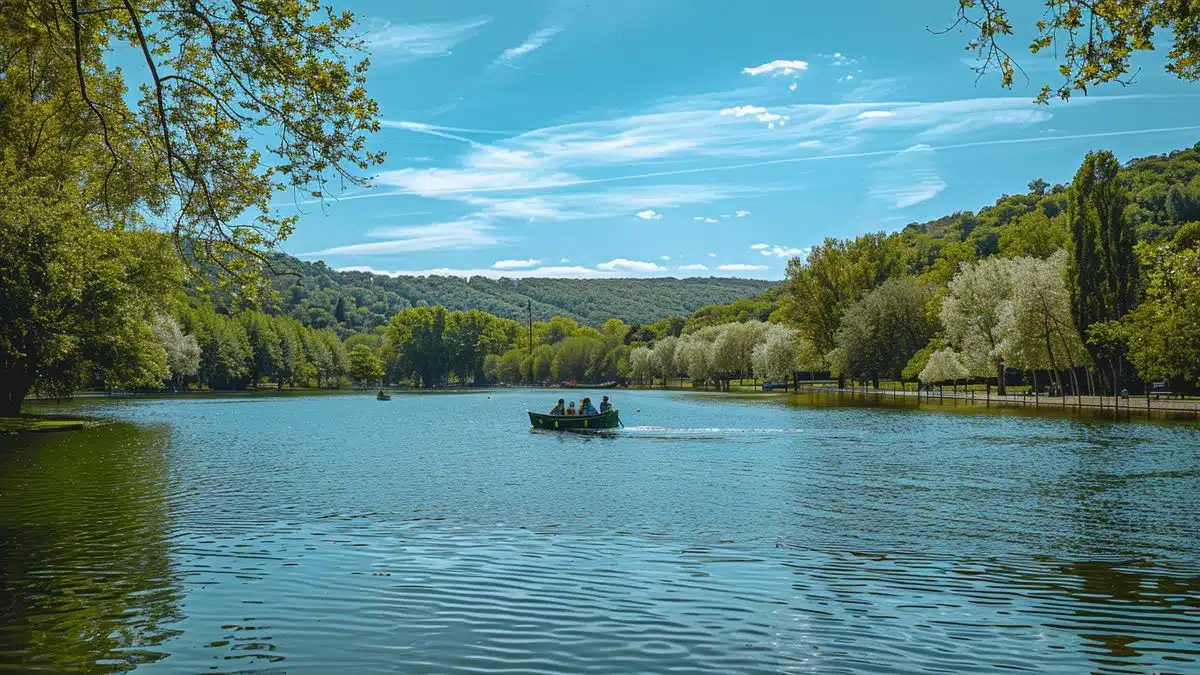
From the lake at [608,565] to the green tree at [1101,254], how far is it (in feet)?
113

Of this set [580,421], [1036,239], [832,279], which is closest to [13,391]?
[580,421]

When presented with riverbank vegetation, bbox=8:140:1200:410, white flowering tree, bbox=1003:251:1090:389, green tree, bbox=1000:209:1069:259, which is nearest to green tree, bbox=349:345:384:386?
riverbank vegetation, bbox=8:140:1200:410

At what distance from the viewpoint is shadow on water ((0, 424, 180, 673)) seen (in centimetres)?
1017

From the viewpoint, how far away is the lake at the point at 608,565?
33.3ft

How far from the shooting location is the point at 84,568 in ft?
47.4

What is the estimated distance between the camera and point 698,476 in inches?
1133

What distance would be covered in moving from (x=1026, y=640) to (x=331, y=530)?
13304 millimetres

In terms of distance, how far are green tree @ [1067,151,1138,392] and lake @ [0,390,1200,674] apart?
34373 mm

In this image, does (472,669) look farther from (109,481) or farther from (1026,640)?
(109,481)

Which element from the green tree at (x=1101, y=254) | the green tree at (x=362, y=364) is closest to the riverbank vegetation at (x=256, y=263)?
the green tree at (x=1101, y=254)

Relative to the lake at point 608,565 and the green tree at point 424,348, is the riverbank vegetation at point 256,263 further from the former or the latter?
the green tree at point 424,348

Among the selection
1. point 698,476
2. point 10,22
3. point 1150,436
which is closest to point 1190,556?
point 698,476

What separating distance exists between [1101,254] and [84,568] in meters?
67.6

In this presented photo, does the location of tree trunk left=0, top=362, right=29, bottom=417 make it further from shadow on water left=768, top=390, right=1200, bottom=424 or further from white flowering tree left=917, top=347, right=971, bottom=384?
white flowering tree left=917, top=347, right=971, bottom=384
